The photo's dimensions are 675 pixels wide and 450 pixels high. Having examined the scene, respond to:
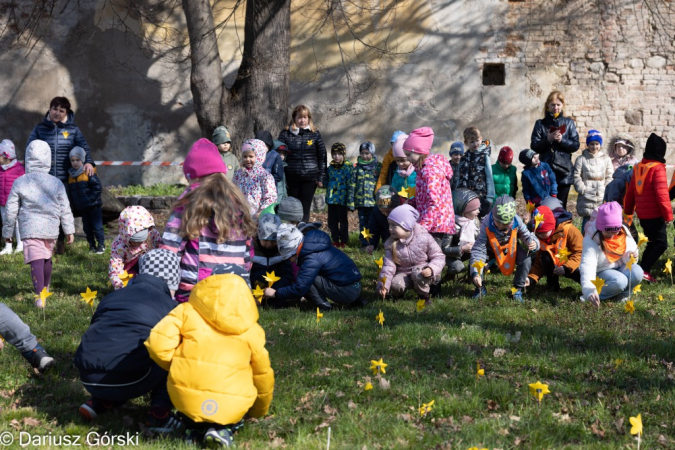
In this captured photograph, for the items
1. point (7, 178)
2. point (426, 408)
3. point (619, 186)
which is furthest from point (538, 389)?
point (7, 178)

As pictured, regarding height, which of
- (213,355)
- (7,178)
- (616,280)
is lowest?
(616,280)

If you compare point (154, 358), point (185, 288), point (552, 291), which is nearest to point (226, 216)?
point (185, 288)

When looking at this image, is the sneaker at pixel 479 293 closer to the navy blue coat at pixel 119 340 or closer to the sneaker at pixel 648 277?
the sneaker at pixel 648 277

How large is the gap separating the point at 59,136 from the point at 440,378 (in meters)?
6.93

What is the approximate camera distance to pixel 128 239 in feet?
23.5

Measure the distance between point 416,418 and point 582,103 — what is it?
43.8 feet

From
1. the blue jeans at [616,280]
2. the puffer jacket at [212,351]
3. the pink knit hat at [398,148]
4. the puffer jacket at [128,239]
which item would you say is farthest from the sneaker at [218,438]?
the pink knit hat at [398,148]

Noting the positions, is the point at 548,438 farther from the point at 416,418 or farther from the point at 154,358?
the point at 154,358

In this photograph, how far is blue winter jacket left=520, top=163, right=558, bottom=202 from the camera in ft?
31.8

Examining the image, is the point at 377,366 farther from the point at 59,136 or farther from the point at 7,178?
the point at 7,178

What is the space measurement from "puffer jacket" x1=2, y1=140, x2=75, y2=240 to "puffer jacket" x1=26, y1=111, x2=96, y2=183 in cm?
236

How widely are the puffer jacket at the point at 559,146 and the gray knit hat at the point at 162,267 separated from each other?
257 inches

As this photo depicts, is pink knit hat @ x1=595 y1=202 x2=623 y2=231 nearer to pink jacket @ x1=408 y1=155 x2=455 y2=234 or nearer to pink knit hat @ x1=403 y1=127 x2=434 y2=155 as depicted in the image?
pink jacket @ x1=408 y1=155 x2=455 y2=234

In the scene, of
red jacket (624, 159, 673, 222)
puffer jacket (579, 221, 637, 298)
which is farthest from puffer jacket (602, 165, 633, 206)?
puffer jacket (579, 221, 637, 298)
